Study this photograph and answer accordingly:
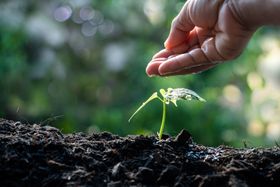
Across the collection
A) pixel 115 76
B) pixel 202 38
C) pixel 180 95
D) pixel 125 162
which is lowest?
pixel 115 76

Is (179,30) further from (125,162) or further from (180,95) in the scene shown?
(125,162)

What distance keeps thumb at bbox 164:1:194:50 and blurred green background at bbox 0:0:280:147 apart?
2.33 m

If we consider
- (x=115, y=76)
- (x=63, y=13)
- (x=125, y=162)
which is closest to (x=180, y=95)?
(x=125, y=162)

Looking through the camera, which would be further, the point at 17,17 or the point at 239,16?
the point at 17,17

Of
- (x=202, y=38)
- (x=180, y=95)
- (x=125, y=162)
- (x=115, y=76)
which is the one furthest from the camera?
(x=115, y=76)

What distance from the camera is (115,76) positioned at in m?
4.72

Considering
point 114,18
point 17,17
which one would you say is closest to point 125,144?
point 17,17

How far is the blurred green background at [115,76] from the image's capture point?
423cm

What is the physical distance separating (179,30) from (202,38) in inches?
3.3

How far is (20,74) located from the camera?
14.0 feet

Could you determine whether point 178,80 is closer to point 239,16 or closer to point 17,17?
point 17,17

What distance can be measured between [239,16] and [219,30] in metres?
0.14

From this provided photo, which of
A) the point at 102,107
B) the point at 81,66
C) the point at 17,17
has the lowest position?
the point at 102,107

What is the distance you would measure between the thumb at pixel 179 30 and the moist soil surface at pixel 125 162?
1.46ft
